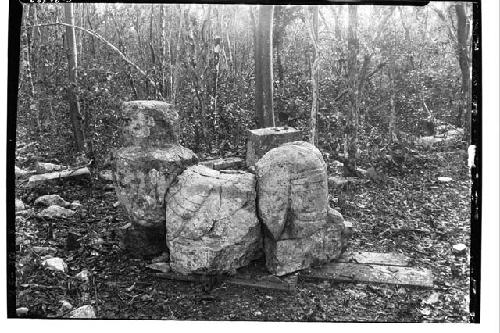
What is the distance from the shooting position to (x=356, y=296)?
462cm

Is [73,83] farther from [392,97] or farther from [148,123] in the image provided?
[392,97]

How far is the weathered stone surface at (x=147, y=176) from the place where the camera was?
15.2 ft

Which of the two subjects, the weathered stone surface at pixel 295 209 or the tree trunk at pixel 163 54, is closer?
the weathered stone surface at pixel 295 209

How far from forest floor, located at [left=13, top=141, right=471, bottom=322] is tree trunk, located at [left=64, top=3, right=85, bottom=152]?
40cm

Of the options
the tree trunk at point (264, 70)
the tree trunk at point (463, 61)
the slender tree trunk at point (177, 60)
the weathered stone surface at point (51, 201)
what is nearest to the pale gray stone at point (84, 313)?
the weathered stone surface at point (51, 201)

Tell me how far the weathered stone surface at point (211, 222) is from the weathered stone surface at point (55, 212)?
876 millimetres

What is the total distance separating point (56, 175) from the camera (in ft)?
15.6

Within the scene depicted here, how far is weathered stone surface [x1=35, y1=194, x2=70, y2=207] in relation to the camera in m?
4.73

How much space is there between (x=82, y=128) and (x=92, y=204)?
64cm

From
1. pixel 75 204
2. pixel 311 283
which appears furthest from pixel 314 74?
pixel 75 204

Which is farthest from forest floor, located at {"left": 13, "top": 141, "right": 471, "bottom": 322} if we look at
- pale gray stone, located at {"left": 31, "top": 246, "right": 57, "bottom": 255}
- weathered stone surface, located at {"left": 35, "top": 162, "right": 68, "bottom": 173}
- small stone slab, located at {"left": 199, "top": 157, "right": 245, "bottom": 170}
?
small stone slab, located at {"left": 199, "top": 157, "right": 245, "bottom": 170}

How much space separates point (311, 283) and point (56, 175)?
2282 millimetres

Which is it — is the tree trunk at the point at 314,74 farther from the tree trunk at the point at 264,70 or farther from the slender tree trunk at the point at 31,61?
the slender tree trunk at the point at 31,61

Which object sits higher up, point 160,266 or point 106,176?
point 106,176
